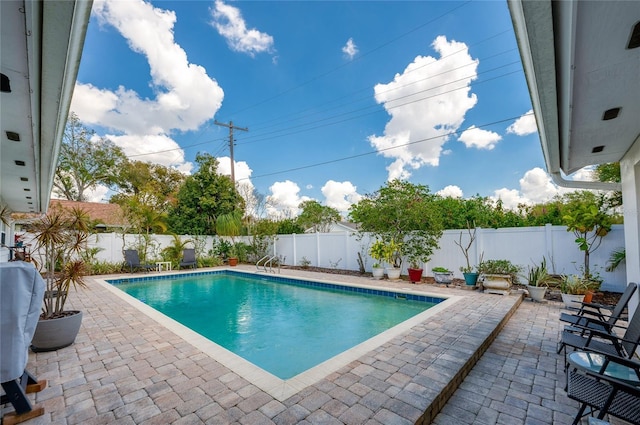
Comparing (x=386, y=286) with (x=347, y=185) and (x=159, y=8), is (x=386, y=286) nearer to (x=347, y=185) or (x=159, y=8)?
(x=159, y=8)

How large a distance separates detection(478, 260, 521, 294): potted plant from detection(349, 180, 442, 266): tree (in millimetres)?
1819

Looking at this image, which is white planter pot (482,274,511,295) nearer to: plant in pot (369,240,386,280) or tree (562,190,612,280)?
tree (562,190,612,280)

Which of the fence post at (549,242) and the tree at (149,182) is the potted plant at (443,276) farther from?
the tree at (149,182)

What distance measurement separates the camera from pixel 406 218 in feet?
31.5

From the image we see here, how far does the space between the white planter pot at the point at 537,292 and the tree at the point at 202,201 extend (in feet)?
51.4

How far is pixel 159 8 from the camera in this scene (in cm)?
956

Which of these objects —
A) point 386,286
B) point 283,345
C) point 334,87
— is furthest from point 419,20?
point 283,345

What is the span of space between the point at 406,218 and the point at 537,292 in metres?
4.01

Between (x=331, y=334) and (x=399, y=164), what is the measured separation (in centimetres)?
1236

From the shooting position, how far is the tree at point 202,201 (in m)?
17.4

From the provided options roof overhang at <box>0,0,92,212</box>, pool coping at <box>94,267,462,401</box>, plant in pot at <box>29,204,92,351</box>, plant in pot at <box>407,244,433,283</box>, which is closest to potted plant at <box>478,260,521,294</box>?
pool coping at <box>94,267,462,401</box>

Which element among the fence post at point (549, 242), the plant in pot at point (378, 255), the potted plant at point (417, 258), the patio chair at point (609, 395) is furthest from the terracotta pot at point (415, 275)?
the patio chair at point (609, 395)

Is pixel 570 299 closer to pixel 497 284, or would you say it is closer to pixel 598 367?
pixel 497 284

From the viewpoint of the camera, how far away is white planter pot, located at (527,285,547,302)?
6664mm
